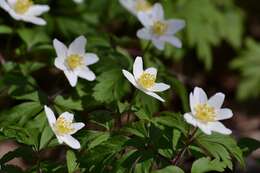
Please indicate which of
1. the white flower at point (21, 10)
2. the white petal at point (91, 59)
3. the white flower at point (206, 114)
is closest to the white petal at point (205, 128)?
the white flower at point (206, 114)

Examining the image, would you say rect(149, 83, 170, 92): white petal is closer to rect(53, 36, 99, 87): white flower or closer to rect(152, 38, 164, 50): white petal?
rect(53, 36, 99, 87): white flower

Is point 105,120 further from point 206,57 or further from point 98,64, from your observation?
point 206,57

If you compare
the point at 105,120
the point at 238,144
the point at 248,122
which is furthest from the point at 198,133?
the point at 248,122

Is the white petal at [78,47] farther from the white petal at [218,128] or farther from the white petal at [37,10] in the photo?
the white petal at [218,128]

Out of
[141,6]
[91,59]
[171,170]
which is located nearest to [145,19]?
[141,6]

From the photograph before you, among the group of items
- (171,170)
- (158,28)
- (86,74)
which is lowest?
(171,170)

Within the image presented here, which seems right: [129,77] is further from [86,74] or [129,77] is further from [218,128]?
[218,128]
